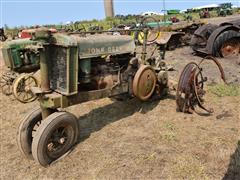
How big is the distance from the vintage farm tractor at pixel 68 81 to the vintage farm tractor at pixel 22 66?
7.94ft

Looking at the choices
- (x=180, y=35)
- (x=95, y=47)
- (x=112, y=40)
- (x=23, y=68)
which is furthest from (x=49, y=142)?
(x=180, y=35)

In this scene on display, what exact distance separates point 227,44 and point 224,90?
3.64 meters

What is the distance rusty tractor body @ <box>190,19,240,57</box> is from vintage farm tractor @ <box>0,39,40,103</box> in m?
5.11

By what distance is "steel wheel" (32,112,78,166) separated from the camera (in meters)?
3.89

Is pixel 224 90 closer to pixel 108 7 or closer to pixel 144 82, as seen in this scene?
pixel 144 82

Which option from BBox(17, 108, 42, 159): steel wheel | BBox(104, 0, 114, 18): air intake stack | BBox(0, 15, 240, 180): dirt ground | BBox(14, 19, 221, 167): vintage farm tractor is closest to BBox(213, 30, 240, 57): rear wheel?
BBox(0, 15, 240, 180): dirt ground

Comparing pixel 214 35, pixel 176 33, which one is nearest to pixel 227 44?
pixel 214 35

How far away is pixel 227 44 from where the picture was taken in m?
9.62

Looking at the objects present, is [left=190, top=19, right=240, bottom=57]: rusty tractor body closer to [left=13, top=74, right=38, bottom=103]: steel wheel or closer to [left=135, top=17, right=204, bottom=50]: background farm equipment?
[left=135, top=17, right=204, bottom=50]: background farm equipment

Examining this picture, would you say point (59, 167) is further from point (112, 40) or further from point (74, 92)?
point (112, 40)

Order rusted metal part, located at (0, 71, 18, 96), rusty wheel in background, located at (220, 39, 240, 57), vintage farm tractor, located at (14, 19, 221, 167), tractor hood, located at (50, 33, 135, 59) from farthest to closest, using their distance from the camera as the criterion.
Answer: rusty wheel in background, located at (220, 39, 240, 57) < rusted metal part, located at (0, 71, 18, 96) < tractor hood, located at (50, 33, 135, 59) < vintage farm tractor, located at (14, 19, 221, 167)

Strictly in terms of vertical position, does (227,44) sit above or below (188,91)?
above

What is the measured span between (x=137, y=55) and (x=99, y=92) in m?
1.50

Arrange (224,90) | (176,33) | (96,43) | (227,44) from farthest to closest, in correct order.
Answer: (176,33) < (227,44) < (224,90) < (96,43)
